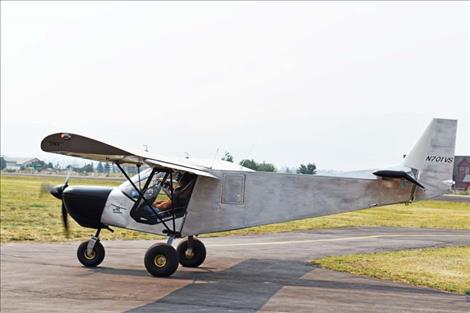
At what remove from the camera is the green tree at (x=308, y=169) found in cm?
1559

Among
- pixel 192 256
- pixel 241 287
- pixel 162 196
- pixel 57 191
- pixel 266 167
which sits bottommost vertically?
pixel 241 287

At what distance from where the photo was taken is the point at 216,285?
14570mm

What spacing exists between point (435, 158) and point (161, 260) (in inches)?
252

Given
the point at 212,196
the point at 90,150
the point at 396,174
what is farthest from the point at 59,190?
the point at 396,174

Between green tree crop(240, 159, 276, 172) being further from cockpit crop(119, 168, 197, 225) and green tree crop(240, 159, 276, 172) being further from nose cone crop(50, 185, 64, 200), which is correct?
nose cone crop(50, 185, 64, 200)

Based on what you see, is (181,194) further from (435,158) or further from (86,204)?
(435,158)

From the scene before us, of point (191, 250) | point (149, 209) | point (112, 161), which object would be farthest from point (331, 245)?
point (112, 161)

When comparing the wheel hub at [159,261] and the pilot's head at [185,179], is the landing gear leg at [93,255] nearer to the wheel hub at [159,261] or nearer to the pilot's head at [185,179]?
the wheel hub at [159,261]

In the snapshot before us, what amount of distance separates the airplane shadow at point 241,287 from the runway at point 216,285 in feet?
0.06

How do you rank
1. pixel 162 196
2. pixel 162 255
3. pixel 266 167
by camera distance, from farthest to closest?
pixel 266 167, pixel 162 196, pixel 162 255

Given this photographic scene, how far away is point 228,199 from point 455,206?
17.0 ft

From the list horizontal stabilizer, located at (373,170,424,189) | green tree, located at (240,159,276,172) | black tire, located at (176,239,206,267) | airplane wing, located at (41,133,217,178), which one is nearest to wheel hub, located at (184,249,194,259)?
black tire, located at (176,239,206,267)

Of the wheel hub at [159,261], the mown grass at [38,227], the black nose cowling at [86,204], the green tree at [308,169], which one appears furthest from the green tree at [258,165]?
the mown grass at [38,227]

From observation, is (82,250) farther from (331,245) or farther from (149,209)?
(331,245)
